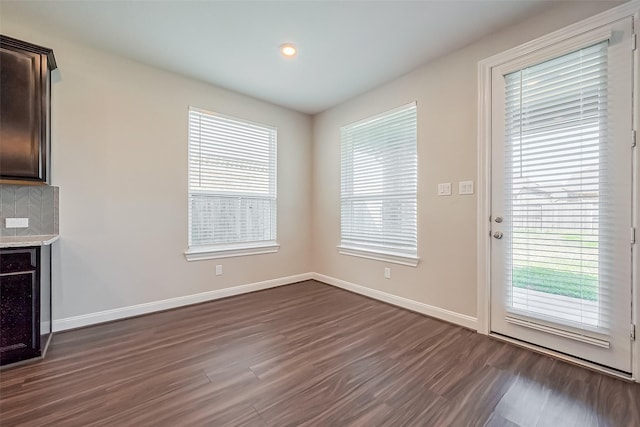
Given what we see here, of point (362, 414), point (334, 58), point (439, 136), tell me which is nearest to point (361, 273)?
point (439, 136)

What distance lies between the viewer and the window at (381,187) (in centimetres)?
317

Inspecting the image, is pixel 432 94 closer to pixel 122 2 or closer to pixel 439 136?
pixel 439 136

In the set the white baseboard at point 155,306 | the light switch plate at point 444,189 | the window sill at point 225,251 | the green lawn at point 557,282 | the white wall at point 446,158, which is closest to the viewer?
the green lawn at point 557,282

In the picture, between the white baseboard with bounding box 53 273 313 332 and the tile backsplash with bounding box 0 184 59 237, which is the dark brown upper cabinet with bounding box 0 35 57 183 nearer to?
the tile backsplash with bounding box 0 184 59 237

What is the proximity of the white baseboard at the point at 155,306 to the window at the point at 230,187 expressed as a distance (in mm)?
475

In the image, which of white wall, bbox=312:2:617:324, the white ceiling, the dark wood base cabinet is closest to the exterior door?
white wall, bbox=312:2:617:324

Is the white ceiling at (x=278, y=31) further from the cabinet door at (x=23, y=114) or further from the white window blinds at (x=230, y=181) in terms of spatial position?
the white window blinds at (x=230, y=181)

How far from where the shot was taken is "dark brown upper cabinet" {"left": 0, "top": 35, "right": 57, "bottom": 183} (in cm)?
207

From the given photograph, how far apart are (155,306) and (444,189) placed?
3.39 metres

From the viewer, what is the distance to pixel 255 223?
12.8ft

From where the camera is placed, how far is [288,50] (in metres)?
2.67

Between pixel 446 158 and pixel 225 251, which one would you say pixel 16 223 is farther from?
pixel 446 158

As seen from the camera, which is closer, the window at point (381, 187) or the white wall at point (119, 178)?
the white wall at point (119, 178)

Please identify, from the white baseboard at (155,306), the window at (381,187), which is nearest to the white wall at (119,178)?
the white baseboard at (155,306)
